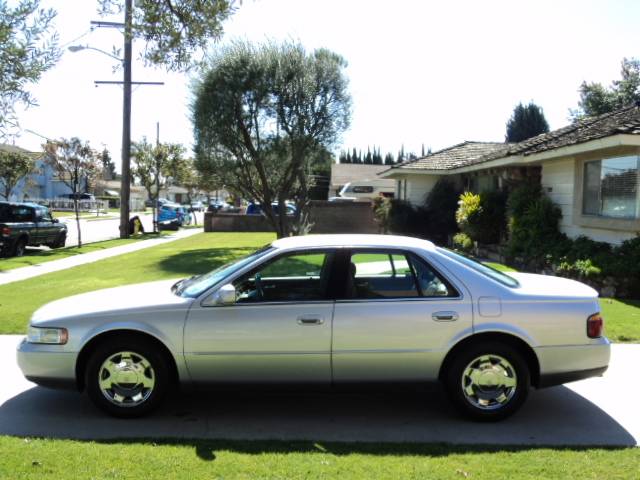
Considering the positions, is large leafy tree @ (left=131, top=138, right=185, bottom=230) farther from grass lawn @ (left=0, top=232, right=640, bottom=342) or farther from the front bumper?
the front bumper

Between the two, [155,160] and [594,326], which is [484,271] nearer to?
[594,326]

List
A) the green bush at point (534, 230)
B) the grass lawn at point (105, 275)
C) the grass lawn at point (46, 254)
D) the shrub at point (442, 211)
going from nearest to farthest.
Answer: the grass lawn at point (105, 275) < the green bush at point (534, 230) < the grass lawn at point (46, 254) < the shrub at point (442, 211)

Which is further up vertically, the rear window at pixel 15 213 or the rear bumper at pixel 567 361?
the rear window at pixel 15 213

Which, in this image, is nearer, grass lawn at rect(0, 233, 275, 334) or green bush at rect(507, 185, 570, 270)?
grass lawn at rect(0, 233, 275, 334)

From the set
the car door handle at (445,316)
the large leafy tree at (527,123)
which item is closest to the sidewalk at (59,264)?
the car door handle at (445,316)

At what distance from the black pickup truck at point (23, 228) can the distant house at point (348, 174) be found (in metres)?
35.5

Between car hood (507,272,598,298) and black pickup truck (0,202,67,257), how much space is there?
56.7ft

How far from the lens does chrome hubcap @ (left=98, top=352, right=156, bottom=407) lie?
15.7ft

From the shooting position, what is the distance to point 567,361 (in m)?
4.89

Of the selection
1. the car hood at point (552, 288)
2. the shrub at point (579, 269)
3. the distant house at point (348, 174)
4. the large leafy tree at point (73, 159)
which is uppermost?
the distant house at point (348, 174)

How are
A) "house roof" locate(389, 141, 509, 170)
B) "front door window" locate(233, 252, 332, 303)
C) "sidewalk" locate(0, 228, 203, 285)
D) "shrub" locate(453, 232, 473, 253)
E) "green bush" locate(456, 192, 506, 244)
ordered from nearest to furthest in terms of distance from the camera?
"front door window" locate(233, 252, 332, 303) < "sidewalk" locate(0, 228, 203, 285) < "green bush" locate(456, 192, 506, 244) < "shrub" locate(453, 232, 473, 253) < "house roof" locate(389, 141, 509, 170)

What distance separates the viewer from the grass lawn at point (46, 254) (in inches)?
670

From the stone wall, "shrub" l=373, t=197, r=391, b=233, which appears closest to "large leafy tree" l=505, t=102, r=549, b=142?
the stone wall

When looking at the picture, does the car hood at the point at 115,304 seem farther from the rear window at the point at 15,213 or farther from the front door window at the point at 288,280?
the rear window at the point at 15,213
